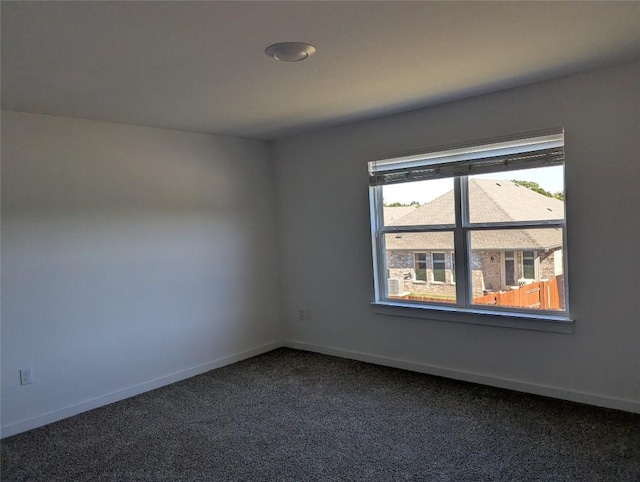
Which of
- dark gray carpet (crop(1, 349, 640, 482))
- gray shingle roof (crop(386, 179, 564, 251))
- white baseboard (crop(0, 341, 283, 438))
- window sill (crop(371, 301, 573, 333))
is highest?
gray shingle roof (crop(386, 179, 564, 251))

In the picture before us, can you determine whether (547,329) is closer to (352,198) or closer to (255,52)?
(352,198)

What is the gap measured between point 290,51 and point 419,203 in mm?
2083

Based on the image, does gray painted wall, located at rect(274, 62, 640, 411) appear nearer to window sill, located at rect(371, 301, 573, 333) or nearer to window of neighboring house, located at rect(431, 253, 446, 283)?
window sill, located at rect(371, 301, 573, 333)

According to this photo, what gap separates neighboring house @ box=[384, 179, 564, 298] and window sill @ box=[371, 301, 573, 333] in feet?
0.51

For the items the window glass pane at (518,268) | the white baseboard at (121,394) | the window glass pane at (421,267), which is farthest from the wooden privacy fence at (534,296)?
the white baseboard at (121,394)

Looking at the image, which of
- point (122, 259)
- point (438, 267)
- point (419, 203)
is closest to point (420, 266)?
point (438, 267)

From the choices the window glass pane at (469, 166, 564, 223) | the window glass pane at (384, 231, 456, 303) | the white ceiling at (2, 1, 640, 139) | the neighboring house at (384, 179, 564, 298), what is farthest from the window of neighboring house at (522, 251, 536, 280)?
the white ceiling at (2, 1, 640, 139)

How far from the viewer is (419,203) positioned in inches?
161

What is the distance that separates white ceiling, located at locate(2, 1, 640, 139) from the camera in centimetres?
201

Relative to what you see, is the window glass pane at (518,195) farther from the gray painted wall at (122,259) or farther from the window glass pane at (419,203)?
the gray painted wall at (122,259)

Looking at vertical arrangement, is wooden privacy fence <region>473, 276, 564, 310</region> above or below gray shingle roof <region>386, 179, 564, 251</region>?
below

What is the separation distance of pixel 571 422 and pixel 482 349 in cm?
87

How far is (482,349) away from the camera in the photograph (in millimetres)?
3703

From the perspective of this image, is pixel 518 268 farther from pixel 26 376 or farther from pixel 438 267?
pixel 26 376
